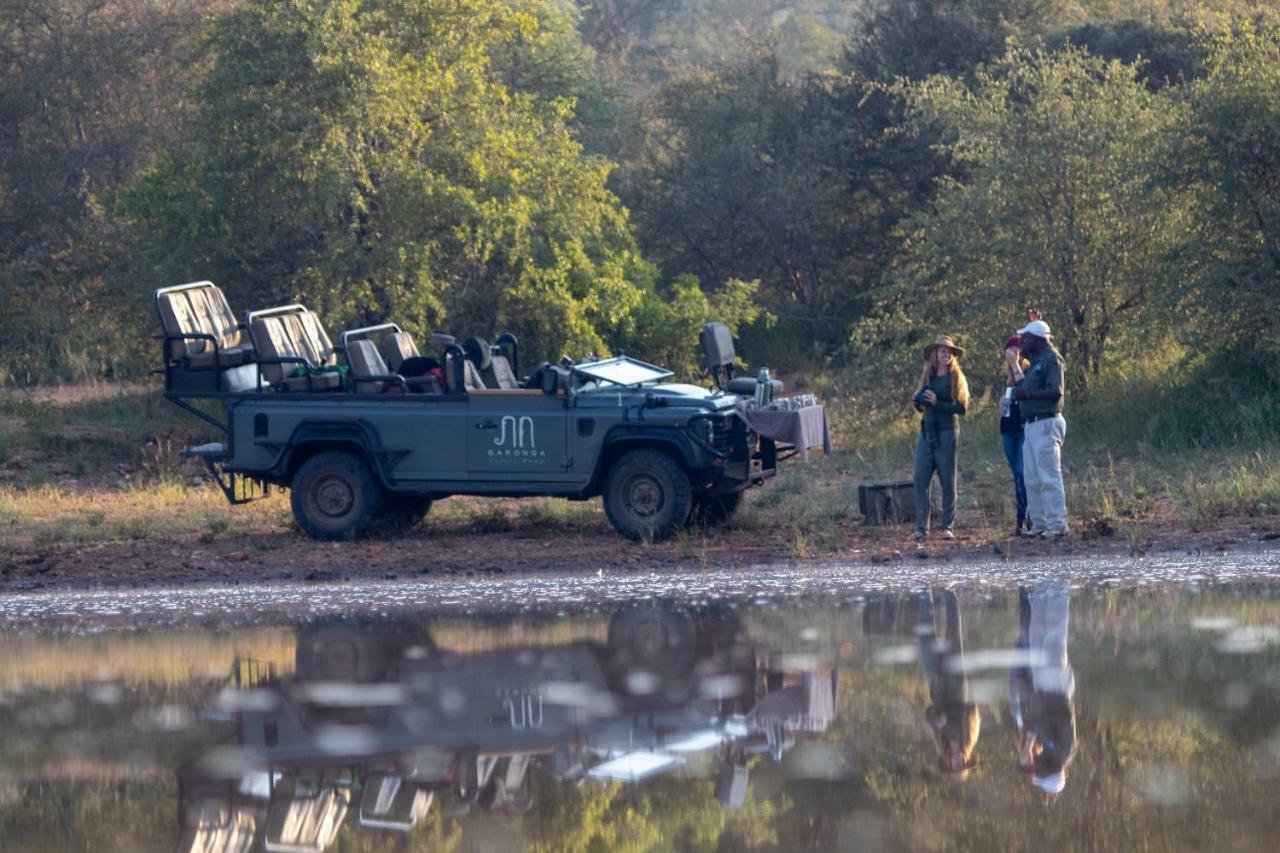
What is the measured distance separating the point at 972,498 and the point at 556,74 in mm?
25475

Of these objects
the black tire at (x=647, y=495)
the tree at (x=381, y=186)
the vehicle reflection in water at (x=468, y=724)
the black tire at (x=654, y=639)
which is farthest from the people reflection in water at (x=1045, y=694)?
the tree at (x=381, y=186)

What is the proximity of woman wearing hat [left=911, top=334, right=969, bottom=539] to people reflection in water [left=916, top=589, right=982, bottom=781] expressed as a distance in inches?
140

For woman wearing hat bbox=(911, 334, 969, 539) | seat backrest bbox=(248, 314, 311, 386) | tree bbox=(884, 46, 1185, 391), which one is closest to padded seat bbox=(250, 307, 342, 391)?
seat backrest bbox=(248, 314, 311, 386)

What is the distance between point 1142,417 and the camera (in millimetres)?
20766

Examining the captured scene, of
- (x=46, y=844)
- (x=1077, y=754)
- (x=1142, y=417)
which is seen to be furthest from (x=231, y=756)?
(x=1142, y=417)

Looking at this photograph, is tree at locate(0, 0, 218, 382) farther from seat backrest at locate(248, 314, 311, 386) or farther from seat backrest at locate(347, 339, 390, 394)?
seat backrest at locate(347, 339, 390, 394)

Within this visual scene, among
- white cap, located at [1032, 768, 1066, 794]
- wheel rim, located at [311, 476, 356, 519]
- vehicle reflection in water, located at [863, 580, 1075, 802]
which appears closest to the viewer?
white cap, located at [1032, 768, 1066, 794]

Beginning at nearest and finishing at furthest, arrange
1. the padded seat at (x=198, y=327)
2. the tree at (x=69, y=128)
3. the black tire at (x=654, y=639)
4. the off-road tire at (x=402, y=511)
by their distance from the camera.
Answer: the black tire at (x=654, y=639)
the padded seat at (x=198, y=327)
the off-road tire at (x=402, y=511)
the tree at (x=69, y=128)

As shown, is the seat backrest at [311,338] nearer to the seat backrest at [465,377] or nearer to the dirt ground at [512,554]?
the seat backrest at [465,377]

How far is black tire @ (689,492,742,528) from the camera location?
1570 centimetres

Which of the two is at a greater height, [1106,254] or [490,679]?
[1106,254]

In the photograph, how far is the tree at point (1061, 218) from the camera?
22.6 meters

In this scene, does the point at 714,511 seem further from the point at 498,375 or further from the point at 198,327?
the point at 198,327

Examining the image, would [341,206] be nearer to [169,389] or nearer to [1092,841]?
[169,389]
